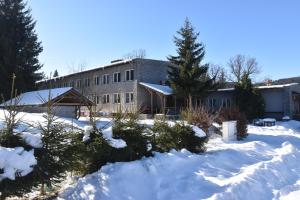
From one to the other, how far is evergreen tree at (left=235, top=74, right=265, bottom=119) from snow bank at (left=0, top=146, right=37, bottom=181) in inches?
1186

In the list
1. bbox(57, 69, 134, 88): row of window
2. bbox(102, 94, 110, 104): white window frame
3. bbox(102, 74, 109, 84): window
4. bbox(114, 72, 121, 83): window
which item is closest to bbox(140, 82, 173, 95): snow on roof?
bbox(57, 69, 134, 88): row of window

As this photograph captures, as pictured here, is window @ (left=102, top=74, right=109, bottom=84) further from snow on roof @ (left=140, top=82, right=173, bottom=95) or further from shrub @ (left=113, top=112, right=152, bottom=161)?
shrub @ (left=113, top=112, right=152, bottom=161)

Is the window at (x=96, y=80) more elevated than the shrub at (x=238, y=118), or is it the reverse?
the window at (x=96, y=80)

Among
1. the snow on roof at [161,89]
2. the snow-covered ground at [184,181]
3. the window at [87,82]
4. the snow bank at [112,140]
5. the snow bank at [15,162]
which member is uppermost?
the window at [87,82]

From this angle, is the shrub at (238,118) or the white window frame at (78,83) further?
the white window frame at (78,83)

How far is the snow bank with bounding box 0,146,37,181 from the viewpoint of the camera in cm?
677

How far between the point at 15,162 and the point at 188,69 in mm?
30495

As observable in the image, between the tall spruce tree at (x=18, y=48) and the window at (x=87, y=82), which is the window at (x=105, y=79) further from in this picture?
the tall spruce tree at (x=18, y=48)

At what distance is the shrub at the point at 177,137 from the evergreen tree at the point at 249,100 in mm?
23035

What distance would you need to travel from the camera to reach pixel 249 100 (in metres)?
35.4

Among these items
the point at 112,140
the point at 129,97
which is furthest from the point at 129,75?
the point at 112,140

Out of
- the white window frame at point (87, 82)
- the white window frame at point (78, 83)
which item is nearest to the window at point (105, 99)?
the white window frame at point (87, 82)

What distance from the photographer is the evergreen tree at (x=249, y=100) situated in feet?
116

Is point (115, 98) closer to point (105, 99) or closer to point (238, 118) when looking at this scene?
point (105, 99)
